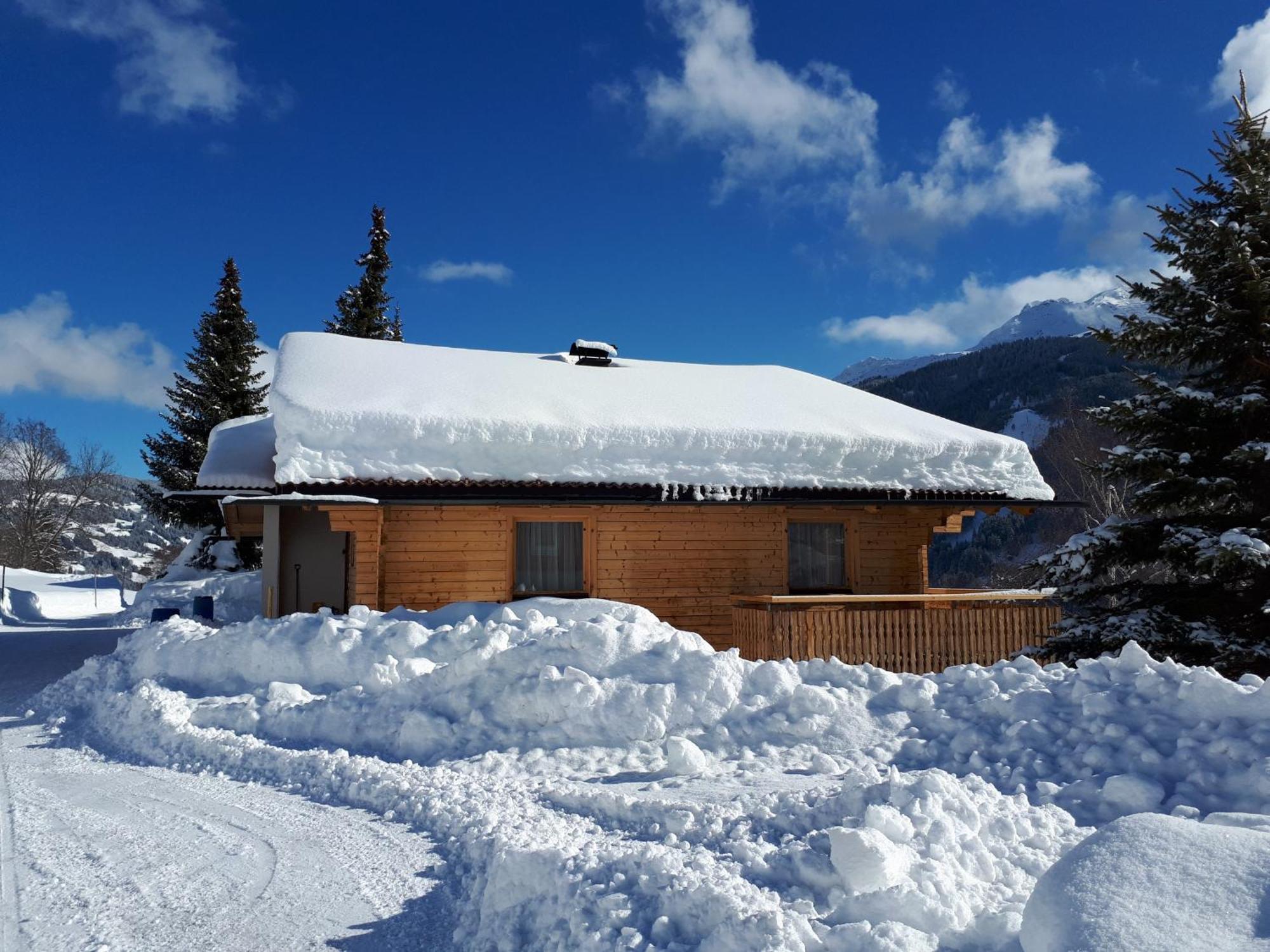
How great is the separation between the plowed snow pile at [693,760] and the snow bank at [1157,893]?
0.08ft

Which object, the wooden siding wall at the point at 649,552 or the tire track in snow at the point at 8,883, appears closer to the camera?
the tire track in snow at the point at 8,883

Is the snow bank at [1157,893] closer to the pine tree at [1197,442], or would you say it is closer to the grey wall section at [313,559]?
the pine tree at [1197,442]

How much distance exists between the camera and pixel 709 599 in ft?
40.8

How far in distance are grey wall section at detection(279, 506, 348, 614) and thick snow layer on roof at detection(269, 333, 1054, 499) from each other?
300 cm

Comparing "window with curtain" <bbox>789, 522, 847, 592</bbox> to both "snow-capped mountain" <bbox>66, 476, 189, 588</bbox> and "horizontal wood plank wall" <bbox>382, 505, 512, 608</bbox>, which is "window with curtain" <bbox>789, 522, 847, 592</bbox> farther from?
"snow-capped mountain" <bbox>66, 476, 189, 588</bbox>

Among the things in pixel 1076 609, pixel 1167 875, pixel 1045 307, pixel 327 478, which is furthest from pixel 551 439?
pixel 1045 307

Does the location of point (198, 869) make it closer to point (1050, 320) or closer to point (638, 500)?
point (638, 500)

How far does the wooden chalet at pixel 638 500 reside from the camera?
1070 centimetres

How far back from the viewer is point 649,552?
483 inches

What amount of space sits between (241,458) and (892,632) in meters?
10.6

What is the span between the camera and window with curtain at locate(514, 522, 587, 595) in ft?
39.4

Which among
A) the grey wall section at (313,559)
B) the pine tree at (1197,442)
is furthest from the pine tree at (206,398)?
the pine tree at (1197,442)

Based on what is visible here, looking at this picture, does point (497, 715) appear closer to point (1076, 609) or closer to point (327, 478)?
point (327, 478)

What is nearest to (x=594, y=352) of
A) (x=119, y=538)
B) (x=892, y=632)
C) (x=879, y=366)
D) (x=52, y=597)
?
(x=892, y=632)
